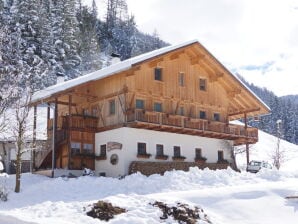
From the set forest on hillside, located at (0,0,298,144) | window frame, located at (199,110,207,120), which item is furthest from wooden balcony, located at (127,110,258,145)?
forest on hillside, located at (0,0,298,144)

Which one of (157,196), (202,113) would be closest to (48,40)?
(202,113)

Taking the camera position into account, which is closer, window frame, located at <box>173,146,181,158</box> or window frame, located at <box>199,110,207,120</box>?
window frame, located at <box>173,146,181,158</box>

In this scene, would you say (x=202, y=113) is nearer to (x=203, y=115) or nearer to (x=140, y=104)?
(x=203, y=115)

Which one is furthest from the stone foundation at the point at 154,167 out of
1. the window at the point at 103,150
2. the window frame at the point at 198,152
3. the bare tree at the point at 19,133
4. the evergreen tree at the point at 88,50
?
the evergreen tree at the point at 88,50

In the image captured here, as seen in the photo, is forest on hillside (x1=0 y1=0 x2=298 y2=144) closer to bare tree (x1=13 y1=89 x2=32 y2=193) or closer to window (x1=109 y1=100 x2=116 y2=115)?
window (x1=109 y1=100 x2=116 y2=115)

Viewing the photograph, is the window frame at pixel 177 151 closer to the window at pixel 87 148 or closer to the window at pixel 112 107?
the window at pixel 112 107

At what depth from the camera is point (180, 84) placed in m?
34.1

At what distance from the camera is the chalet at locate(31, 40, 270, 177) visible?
30078 millimetres

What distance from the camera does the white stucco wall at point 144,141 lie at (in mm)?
29781

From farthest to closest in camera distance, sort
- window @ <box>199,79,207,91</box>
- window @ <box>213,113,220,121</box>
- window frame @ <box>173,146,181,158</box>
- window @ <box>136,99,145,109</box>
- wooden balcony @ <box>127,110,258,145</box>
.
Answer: window @ <box>213,113,220,121</box> → window @ <box>199,79,207,91</box> → window frame @ <box>173,146,181,158</box> → window @ <box>136,99,145,109</box> → wooden balcony @ <box>127,110,258,145</box>

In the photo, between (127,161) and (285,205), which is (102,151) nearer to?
(127,161)

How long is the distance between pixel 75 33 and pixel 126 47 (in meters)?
24.6

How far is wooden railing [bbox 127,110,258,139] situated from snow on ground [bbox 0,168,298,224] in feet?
15.1

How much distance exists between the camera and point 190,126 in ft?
106
